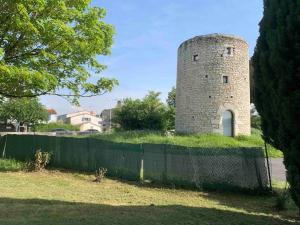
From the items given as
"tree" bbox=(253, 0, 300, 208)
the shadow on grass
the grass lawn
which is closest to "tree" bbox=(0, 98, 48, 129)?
the grass lawn

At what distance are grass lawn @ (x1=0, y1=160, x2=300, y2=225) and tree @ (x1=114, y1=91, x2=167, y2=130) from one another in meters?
32.2

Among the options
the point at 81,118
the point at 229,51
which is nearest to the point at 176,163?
the point at 229,51

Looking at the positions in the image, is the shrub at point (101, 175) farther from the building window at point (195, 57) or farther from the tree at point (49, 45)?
the building window at point (195, 57)

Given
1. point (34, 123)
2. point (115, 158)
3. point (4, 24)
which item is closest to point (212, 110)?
point (115, 158)

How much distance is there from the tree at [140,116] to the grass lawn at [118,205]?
32.2m

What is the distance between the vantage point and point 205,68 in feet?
115

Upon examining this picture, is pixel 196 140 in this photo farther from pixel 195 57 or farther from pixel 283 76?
pixel 283 76

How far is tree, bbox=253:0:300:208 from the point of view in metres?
7.58

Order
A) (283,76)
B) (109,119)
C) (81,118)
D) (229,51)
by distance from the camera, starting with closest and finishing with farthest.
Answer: (283,76) → (229,51) → (109,119) → (81,118)

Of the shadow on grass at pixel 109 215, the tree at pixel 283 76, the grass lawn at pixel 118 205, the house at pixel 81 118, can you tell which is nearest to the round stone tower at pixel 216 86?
the grass lawn at pixel 118 205

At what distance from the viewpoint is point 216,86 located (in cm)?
3484

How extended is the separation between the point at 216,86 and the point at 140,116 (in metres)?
15.3

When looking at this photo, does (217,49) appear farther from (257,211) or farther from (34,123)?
(34,123)

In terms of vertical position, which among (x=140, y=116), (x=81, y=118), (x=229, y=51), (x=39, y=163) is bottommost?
(x=39, y=163)
